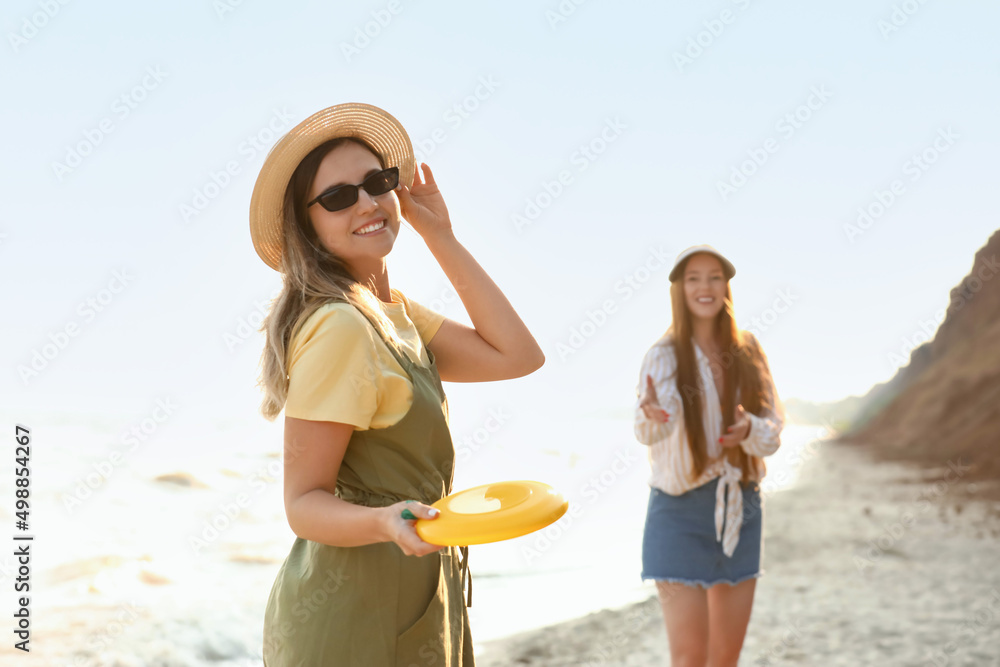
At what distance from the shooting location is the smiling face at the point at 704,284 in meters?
4.93

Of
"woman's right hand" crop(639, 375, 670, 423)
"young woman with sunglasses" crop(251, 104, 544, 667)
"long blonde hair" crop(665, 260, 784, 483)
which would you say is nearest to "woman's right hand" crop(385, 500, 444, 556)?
"young woman with sunglasses" crop(251, 104, 544, 667)

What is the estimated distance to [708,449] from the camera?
4664mm

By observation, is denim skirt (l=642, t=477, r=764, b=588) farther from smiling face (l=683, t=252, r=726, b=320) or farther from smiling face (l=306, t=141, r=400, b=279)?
smiling face (l=306, t=141, r=400, b=279)

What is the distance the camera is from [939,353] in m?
21.3

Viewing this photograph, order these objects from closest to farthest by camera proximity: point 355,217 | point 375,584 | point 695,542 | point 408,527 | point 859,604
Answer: point 408,527 < point 375,584 < point 355,217 < point 695,542 < point 859,604

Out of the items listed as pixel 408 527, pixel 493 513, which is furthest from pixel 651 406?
pixel 408 527

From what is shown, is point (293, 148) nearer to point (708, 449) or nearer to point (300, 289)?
point (300, 289)

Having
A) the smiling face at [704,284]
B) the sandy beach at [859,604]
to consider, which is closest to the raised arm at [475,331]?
the smiling face at [704,284]

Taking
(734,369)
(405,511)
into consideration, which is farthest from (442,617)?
(734,369)

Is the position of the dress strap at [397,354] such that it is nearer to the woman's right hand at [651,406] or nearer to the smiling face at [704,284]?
the woman's right hand at [651,406]

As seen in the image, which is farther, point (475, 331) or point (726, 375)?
point (726, 375)

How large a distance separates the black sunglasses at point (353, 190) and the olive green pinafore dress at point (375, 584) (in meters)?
0.44

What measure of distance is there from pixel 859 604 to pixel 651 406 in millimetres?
4512

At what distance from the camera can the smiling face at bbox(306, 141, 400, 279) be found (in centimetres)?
228
